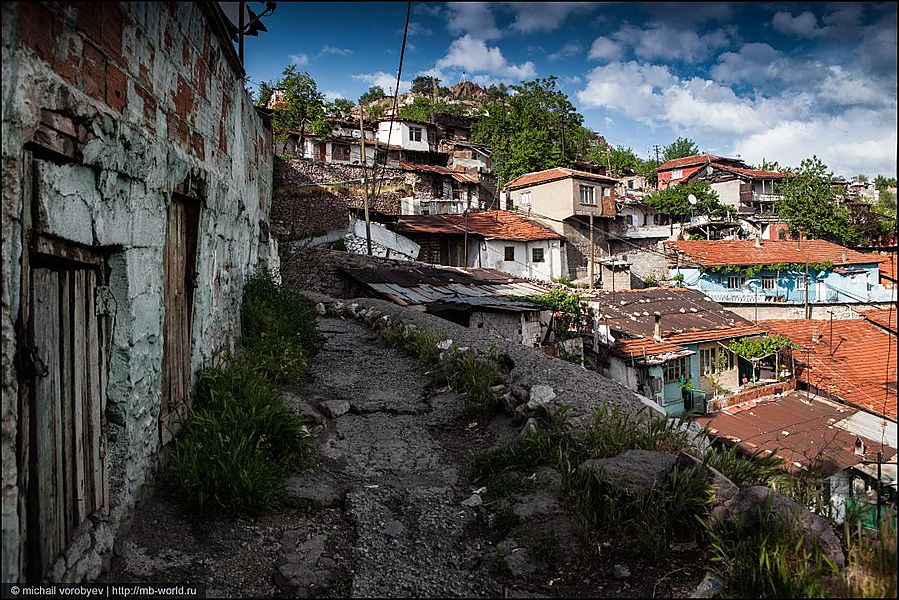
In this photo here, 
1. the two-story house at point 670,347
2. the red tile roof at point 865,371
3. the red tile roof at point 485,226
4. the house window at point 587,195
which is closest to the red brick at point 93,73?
the red tile roof at point 865,371

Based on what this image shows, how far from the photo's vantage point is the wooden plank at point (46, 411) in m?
2.50

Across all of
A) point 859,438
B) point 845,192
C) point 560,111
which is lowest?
point 859,438

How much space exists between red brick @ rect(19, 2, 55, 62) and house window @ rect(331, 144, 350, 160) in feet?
111

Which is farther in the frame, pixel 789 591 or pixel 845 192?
pixel 845 192

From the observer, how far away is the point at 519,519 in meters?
3.74

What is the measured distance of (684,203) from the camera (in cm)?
3916

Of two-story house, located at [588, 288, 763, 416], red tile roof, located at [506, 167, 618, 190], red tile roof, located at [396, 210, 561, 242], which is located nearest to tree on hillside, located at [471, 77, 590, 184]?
red tile roof, located at [506, 167, 618, 190]

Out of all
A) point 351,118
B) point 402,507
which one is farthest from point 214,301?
point 351,118

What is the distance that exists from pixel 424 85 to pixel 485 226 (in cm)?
5296

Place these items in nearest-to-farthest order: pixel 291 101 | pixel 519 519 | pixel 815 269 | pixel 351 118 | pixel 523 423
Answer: pixel 519 519, pixel 523 423, pixel 815 269, pixel 291 101, pixel 351 118

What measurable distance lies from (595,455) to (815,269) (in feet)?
87.1

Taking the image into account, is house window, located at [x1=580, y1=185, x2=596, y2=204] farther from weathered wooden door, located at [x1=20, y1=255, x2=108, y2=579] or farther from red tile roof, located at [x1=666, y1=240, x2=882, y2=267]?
weathered wooden door, located at [x1=20, y1=255, x2=108, y2=579]

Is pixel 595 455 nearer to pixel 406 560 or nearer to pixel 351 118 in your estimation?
pixel 406 560

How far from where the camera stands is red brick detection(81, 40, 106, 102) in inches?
109
